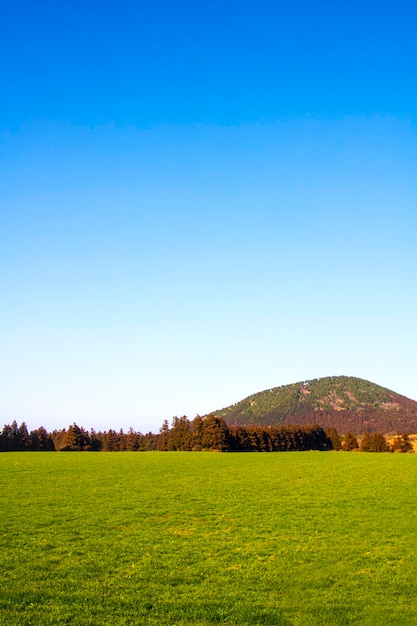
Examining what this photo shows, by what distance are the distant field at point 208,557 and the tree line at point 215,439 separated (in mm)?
112209

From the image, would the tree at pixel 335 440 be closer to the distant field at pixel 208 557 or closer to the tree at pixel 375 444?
the tree at pixel 375 444

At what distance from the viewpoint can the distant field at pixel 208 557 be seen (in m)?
13.6

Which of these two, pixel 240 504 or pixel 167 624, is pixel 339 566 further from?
pixel 240 504

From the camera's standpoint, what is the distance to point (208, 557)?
1950 cm

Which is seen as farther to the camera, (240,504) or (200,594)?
Result: (240,504)

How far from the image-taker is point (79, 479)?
157 ft

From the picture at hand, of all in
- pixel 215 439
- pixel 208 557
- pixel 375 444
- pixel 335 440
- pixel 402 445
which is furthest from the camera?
pixel 335 440

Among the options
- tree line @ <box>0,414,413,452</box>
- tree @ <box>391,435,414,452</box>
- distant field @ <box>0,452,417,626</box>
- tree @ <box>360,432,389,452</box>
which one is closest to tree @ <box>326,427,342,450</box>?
tree line @ <box>0,414,413,452</box>

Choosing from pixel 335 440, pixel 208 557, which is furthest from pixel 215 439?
pixel 208 557

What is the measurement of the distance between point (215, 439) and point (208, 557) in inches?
5153

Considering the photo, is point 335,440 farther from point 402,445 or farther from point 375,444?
point 402,445

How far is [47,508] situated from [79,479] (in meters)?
18.5

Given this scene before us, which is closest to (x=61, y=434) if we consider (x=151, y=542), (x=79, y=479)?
(x=79, y=479)

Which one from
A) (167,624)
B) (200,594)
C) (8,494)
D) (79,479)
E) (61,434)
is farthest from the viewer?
(61,434)
